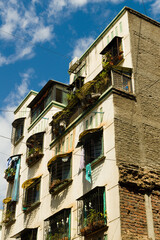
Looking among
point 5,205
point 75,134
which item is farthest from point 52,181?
point 5,205

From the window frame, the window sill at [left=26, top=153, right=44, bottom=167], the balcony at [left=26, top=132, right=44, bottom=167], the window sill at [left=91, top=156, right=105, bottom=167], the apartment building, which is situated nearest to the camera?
the apartment building

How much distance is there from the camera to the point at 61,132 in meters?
20.2

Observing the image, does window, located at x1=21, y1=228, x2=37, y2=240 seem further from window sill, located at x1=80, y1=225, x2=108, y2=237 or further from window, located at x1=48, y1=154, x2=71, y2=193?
window sill, located at x1=80, y1=225, x2=108, y2=237

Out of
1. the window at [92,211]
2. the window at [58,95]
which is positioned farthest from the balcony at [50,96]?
the window at [92,211]

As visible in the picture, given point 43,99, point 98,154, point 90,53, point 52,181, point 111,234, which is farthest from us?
point 43,99

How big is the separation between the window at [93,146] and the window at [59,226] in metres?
2.64

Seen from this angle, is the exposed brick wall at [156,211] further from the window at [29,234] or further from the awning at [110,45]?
the awning at [110,45]

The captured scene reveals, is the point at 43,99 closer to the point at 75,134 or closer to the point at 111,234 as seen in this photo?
the point at 75,134

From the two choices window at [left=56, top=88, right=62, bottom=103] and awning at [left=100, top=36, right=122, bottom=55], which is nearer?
awning at [left=100, top=36, right=122, bottom=55]

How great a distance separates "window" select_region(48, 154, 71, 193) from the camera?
18.0 m

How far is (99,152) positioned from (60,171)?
3150mm

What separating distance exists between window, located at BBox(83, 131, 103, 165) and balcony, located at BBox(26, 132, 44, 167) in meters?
5.41

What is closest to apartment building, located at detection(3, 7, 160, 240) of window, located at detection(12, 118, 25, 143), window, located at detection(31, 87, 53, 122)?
window, located at detection(31, 87, 53, 122)

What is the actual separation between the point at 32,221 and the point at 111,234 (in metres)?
7.63
